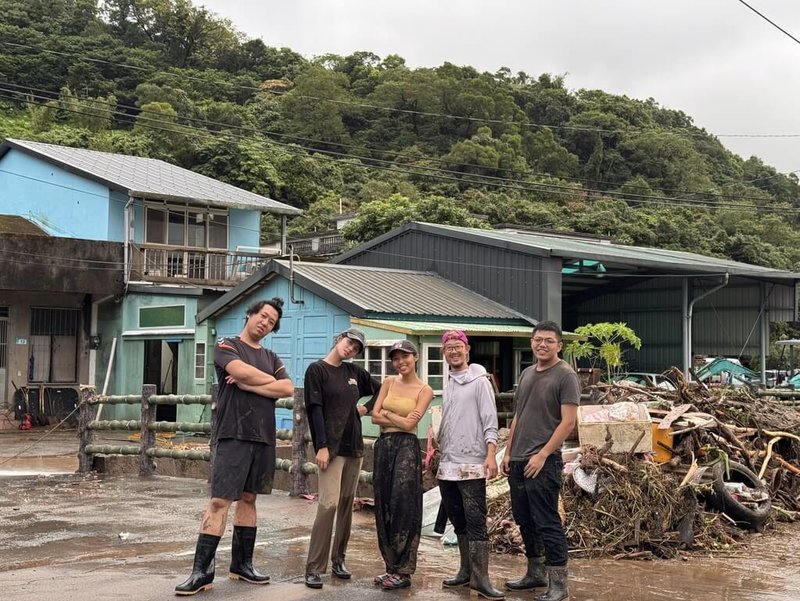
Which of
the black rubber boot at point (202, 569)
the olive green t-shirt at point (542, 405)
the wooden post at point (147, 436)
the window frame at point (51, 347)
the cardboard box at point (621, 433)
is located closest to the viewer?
the black rubber boot at point (202, 569)

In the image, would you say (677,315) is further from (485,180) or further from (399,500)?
(485,180)

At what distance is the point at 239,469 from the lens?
6117 mm

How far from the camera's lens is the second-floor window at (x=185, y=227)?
26.6 meters

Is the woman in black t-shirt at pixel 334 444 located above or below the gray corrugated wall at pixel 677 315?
below

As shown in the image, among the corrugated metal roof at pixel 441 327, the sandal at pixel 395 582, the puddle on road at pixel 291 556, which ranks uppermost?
the corrugated metal roof at pixel 441 327

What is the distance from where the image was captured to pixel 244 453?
6156mm

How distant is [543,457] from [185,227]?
2249 centimetres

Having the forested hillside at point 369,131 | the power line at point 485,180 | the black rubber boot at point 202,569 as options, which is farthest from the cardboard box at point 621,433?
the power line at point 485,180

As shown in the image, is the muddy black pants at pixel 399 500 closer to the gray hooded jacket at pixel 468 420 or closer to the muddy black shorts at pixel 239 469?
the gray hooded jacket at pixel 468 420

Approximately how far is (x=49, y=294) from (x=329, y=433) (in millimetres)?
20837

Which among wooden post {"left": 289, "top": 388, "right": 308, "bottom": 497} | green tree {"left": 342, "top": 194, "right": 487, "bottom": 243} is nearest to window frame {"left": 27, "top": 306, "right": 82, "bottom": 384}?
green tree {"left": 342, "top": 194, "right": 487, "bottom": 243}

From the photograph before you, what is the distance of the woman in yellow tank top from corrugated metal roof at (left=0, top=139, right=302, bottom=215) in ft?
66.8

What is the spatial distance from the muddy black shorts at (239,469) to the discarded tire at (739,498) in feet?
15.8

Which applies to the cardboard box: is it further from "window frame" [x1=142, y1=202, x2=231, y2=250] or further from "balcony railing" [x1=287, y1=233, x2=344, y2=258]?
"balcony railing" [x1=287, y1=233, x2=344, y2=258]
